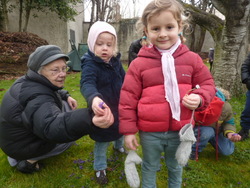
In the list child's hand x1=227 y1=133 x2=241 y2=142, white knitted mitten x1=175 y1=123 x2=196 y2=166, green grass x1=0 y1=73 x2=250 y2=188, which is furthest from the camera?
child's hand x1=227 y1=133 x2=241 y2=142

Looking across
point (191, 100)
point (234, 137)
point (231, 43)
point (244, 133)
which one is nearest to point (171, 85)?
point (191, 100)

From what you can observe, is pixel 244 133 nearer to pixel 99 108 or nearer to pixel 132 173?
pixel 132 173

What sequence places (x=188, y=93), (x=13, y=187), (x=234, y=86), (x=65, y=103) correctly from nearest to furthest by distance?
(x=188, y=93), (x=13, y=187), (x=65, y=103), (x=234, y=86)

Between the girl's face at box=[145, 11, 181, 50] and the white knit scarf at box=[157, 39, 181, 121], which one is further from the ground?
the girl's face at box=[145, 11, 181, 50]

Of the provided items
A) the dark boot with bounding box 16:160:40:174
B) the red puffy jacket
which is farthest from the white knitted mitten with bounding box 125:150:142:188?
the dark boot with bounding box 16:160:40:174

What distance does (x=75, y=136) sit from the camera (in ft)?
4.95

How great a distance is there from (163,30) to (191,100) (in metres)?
0.58

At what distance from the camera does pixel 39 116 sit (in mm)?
1637

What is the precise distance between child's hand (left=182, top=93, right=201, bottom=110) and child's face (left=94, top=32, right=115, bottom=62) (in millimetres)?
1039

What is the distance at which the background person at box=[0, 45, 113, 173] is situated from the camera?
147cm

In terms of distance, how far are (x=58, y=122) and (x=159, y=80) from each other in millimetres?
858

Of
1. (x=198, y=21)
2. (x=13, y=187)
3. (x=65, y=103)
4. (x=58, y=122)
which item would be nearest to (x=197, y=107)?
(x=58, y=122)

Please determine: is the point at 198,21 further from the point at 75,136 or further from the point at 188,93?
the point at 75,136

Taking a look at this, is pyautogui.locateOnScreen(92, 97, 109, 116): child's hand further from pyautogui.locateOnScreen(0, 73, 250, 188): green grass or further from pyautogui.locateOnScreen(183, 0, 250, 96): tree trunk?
pyautogui.locateOnScreen(183, 0, 250, 96): tree trunk
